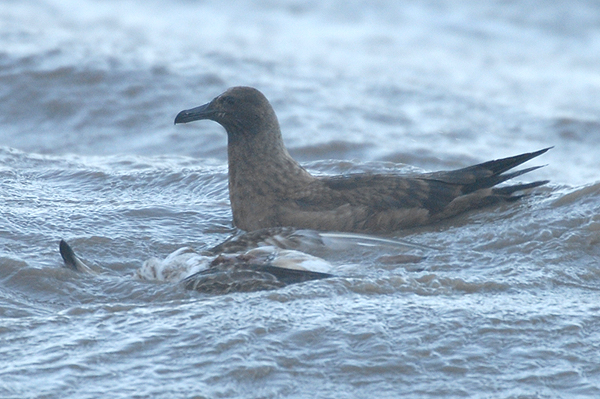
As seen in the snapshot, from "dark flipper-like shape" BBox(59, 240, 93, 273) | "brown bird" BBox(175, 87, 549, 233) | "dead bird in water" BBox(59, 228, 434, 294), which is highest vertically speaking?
"brown bird" BBox(175, 87, 549, 233)

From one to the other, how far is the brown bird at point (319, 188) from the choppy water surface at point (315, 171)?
0.15m

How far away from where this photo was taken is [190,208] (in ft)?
23.9

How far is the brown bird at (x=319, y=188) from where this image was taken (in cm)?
660

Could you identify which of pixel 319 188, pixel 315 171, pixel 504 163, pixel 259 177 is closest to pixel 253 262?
pixel 319 188

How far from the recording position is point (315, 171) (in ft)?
27.9

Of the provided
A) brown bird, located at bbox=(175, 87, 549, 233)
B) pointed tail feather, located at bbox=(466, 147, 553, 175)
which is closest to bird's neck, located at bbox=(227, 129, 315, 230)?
brown bird, located at bbox=(175, 87, 549, 233)

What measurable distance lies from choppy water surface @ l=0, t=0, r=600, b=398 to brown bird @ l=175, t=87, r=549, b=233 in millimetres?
153

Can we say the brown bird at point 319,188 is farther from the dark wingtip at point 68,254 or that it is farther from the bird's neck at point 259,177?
the dark wingtip at point 68,254

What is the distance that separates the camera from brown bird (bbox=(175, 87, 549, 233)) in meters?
6.60

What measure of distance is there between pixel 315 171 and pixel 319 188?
1.76 m

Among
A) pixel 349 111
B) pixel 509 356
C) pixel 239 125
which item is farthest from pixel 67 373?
pixel 349 111

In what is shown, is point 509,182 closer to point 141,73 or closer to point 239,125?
point 239,125

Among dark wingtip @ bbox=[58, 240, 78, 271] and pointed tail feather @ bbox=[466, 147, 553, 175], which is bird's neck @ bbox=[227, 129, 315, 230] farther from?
dark wingtip @ bbox=[58, 240, 78, 271]

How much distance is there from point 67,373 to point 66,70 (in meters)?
7.82
